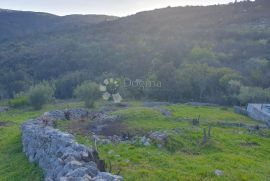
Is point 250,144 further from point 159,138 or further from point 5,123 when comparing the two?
point 5,123

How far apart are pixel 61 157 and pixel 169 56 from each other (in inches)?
3012

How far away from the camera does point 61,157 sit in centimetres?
1973

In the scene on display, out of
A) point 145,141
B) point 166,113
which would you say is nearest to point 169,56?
point 166,113

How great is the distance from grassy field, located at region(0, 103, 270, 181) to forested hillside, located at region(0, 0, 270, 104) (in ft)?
90.6

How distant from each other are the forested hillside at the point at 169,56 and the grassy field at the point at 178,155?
27618 millimetres

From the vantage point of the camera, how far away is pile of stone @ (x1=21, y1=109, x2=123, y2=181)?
16.1m

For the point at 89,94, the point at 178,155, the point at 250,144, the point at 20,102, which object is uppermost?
the point at 89,94

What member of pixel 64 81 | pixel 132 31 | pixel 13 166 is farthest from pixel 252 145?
pixel 132 31

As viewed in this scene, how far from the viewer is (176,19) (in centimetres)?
15525

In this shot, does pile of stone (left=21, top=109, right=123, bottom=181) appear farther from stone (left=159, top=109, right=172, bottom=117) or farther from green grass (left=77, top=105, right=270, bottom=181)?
stone (left=159, top=109, right=172, bottom=117)

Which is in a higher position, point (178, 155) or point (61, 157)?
point (61, 157)

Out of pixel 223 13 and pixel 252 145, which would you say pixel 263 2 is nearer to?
pixel 223 13

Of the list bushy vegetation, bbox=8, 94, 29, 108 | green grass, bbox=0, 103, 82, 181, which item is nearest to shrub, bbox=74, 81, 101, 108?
bushy vegetation, bbox=8, 94, 29, 108

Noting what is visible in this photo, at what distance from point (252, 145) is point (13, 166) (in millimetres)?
18019
